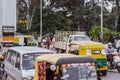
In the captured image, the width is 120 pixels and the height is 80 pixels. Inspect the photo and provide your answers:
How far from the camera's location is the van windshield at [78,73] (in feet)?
27.0

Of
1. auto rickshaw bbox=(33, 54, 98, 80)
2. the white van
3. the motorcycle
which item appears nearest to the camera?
auto rickshaw bbox=(33, 54, 98, 80)

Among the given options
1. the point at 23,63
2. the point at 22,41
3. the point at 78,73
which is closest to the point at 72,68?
the point at 78,73

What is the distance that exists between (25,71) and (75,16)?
53015 millimetres

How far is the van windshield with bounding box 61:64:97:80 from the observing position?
27.0 feet

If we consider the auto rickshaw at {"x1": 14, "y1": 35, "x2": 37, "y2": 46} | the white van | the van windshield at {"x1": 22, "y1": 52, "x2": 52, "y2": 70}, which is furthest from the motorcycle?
the auto rickshaw at {"x1": 14, "y1": 35, "x2": 37, "y2": 46}

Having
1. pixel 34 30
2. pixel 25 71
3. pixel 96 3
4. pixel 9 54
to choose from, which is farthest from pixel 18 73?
pixel 96 3

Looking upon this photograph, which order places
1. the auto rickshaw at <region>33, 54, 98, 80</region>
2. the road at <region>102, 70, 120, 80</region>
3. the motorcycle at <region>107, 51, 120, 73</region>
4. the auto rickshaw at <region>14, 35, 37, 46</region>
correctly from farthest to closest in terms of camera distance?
the auto rickshaw at <region>14, 35, 37, 46</region>
the motorcycle at <region>107, 51, 120, 73</region>
the road at <region>102, 70, 120, 80</region>
the auto rickshaw at <region>33, 54, 98, 80</region>

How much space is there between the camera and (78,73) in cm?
832

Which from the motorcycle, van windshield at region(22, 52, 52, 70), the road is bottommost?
the road

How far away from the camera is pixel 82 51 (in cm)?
1719

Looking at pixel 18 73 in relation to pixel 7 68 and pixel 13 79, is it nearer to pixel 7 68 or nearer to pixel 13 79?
pixel 13 79

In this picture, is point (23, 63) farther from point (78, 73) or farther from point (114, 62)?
point (114, 62)

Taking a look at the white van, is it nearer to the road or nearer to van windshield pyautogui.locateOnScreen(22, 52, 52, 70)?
van windshield pyautogui.locateOnScreen(22, 52, 52, 70)

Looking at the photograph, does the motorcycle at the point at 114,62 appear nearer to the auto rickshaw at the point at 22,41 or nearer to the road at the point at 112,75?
the road at the point at 112,75
